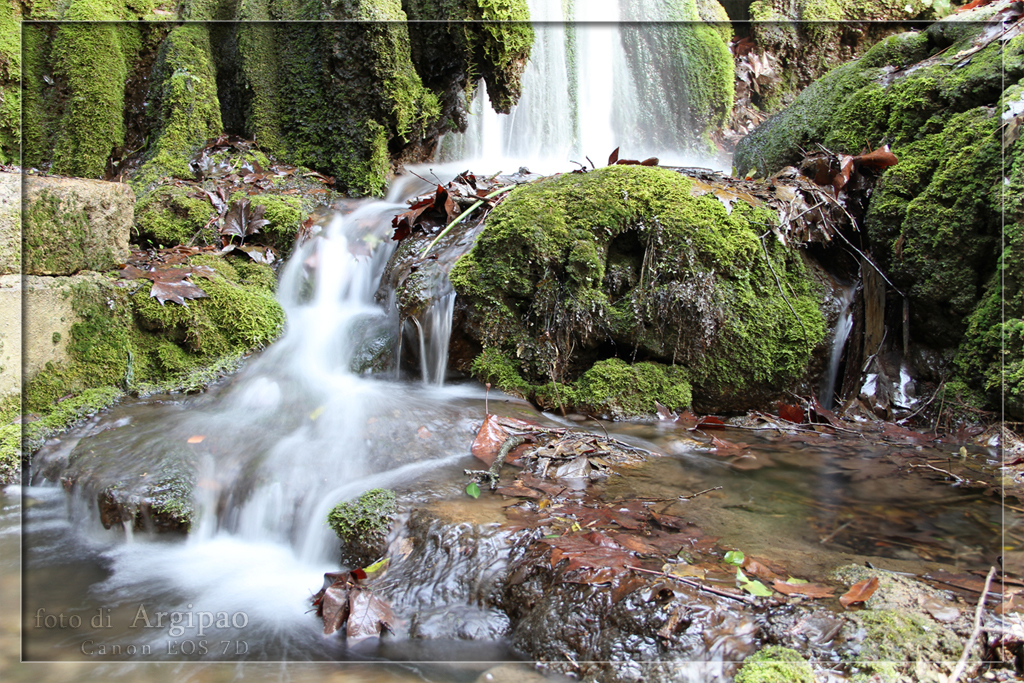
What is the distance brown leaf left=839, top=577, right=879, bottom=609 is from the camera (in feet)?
6.26

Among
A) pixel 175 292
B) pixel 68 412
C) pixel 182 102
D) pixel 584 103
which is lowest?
pixel 68 412

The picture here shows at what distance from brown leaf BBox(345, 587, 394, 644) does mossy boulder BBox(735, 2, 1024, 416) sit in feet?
13.3

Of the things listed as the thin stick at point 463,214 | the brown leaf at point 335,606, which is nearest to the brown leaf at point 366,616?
the brown leaf at point 335,606

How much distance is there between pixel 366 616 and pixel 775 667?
4.59 feet

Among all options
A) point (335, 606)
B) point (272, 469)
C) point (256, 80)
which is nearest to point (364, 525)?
point (335, 606)

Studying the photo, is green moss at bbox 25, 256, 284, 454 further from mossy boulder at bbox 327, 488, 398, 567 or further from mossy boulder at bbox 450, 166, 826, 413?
mossy boulder at bbox 327, 488, 398, 567

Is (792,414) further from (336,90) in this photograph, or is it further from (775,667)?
(336,90)

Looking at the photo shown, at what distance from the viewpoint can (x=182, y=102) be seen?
649 cm

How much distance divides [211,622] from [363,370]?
2.34m

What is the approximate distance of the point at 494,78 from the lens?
6449mm

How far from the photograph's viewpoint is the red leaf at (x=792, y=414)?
4340 mm

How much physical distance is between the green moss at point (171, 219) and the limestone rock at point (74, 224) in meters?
1.05

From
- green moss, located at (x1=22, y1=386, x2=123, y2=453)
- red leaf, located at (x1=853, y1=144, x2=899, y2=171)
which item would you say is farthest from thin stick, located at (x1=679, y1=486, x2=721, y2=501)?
green moss, located at (x1=22, y1=386, x2=123, y2=453)

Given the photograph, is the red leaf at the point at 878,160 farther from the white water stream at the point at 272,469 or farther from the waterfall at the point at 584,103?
the waterfall at the point at 584,103
